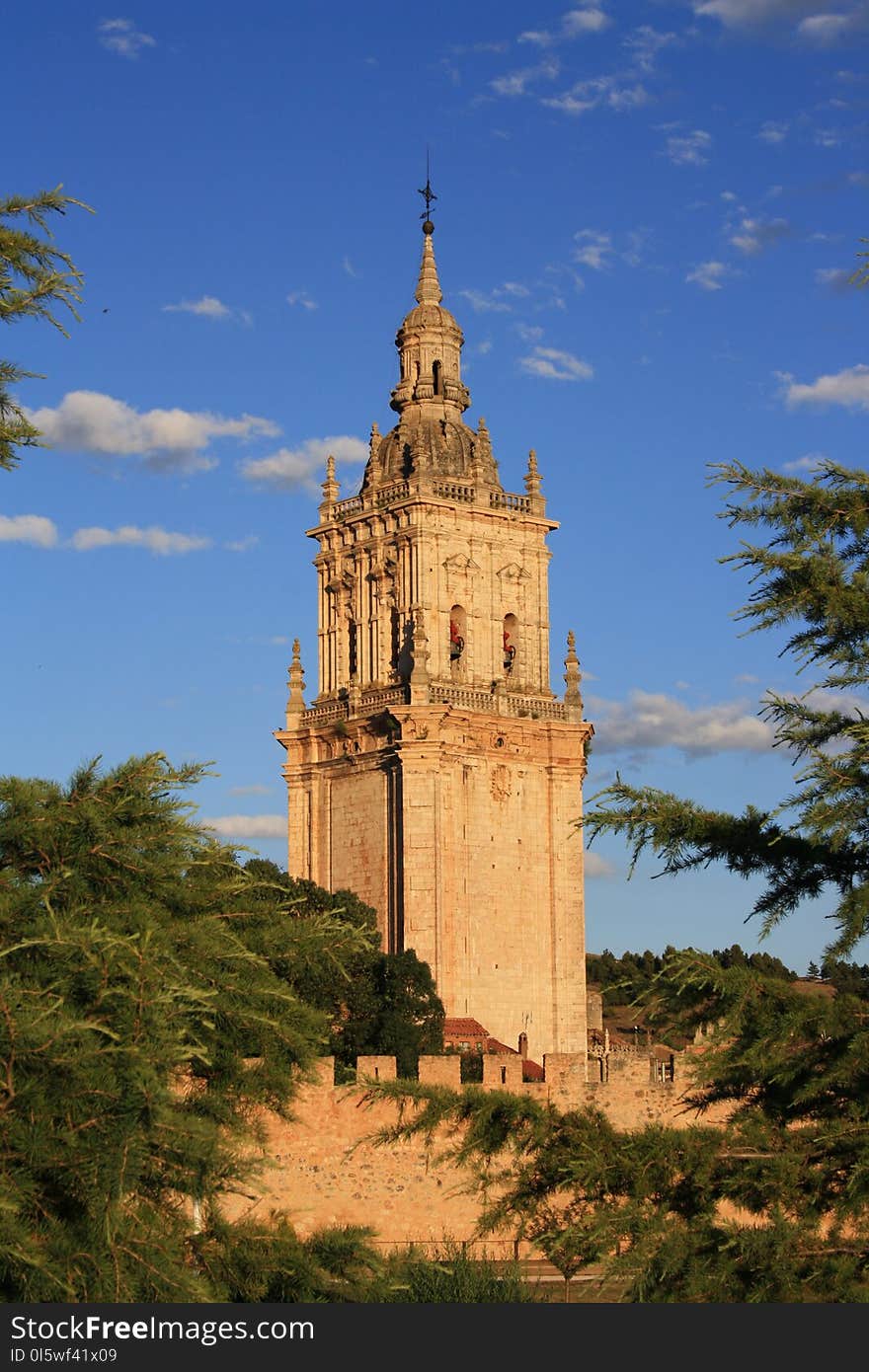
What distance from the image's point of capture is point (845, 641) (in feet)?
50.8

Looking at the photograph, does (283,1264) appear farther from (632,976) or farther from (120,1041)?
(632,976)

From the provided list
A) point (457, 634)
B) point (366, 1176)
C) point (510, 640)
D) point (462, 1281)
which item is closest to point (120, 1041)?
point (462, 1281)

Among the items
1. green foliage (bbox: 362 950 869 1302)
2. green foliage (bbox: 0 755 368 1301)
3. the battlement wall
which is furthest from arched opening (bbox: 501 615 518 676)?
green foliage (bbox: 362 950 869 1302)

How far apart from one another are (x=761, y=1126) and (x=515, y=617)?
2355 inches

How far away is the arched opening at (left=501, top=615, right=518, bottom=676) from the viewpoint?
73312 millimetres

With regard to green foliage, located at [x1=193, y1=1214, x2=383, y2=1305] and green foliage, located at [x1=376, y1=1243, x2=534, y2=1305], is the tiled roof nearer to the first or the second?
green foliage, located at [x1=376, y1=1243, x2=534, y2=1305]

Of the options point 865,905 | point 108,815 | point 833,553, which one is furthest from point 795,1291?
point 108,815

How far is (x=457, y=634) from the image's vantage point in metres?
72.4

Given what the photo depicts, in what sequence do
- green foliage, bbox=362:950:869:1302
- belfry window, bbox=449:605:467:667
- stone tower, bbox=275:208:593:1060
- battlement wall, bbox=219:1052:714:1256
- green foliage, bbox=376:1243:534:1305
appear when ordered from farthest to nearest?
belfry window, bbox=449:605:467:667 → stone tower, bbox=275:208:593:1060 → battlement wall, bbox=219:1052:714:1256 → green foliage, bbox=376:1243:534:1305 → green foliage, bbox=362:950:869:1302

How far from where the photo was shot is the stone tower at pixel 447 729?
68062 millimetres

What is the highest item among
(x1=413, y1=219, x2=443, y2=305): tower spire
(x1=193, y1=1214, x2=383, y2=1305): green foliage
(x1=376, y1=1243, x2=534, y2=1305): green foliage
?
(x1=413, y1=219, x2=443, y2=305): tower spire

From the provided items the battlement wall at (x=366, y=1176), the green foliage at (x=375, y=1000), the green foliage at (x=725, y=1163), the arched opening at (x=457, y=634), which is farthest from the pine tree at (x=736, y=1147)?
the arched opening at (x=457, y=634)

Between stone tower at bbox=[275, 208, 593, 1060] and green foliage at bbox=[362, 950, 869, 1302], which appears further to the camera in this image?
stone tower at bbox=[275, 208, 593, 1060]

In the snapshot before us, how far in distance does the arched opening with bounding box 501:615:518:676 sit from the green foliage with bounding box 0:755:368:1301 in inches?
2183
